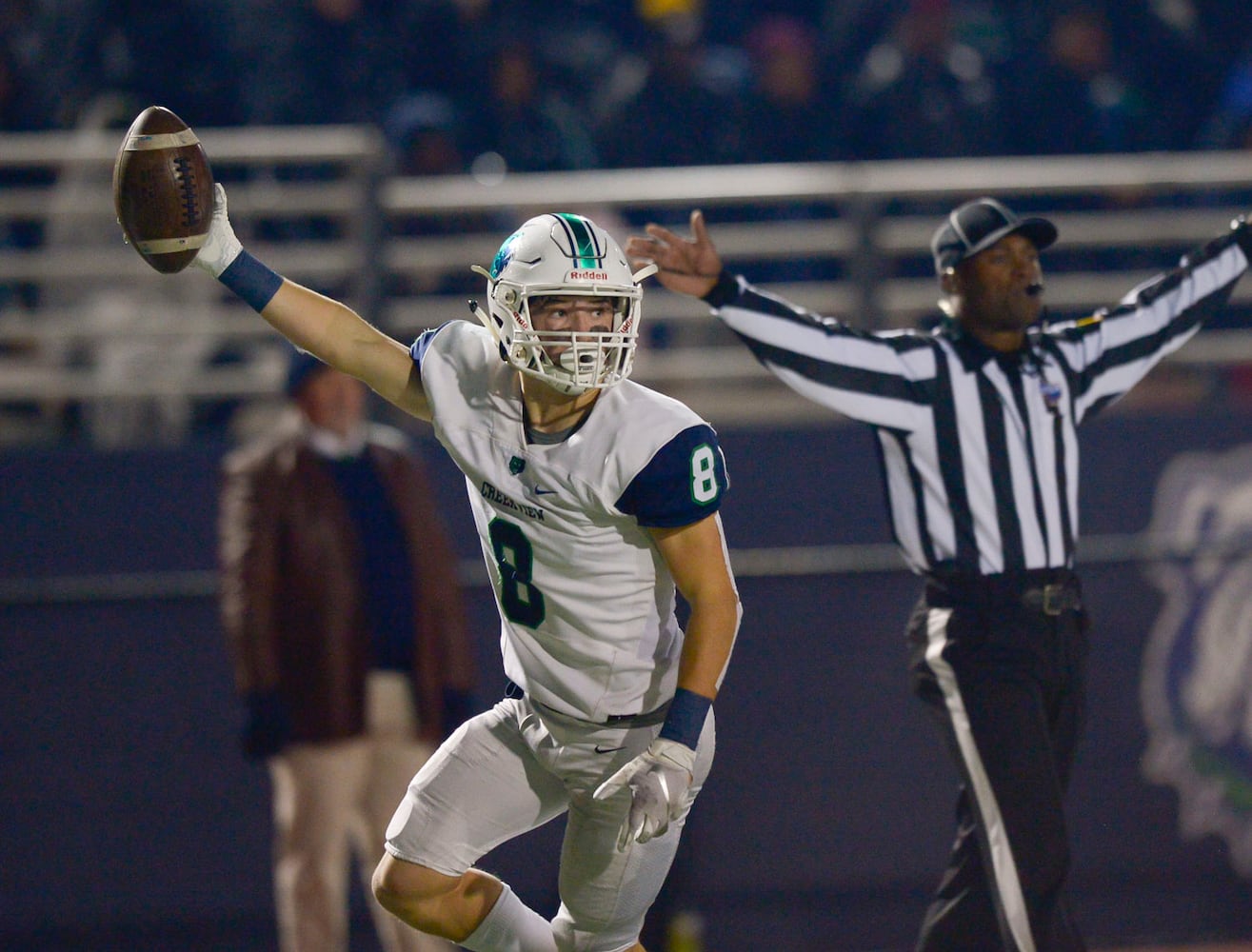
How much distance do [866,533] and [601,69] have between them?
2800 mm

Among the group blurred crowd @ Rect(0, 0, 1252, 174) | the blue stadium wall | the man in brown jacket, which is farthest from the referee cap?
blurred crowd @ Rect(0, 0, 1252, 174)

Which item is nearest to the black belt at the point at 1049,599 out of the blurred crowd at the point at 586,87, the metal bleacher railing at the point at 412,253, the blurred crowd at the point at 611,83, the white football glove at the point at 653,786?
the white football glove at the point at 653,786

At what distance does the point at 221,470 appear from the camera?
18.6 ft

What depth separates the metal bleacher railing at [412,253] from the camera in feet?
19.1

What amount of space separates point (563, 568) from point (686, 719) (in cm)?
37

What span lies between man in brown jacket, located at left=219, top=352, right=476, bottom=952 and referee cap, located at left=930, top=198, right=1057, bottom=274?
5.67 feet

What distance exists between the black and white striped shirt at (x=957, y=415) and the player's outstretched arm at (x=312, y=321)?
83 centimetres

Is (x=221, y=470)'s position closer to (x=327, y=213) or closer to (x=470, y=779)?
(x=327, y=213)

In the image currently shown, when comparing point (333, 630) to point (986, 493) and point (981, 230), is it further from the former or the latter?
point (981, 230)

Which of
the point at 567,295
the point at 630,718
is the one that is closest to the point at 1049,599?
the point at 630,718

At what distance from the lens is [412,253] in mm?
6039

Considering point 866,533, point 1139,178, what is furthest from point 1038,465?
point 1139,178

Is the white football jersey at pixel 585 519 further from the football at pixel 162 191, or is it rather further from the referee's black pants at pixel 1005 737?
the referee's black pants at pixel 1005 737

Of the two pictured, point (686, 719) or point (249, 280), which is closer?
point (686, 719)
